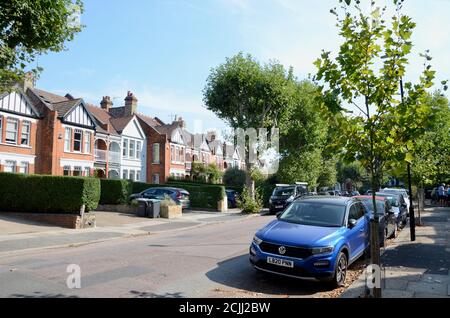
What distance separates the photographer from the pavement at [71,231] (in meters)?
11.3

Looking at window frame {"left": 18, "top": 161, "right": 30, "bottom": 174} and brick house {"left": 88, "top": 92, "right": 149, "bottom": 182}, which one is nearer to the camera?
window frame {"left": 18, "top": 161, "right": 30, "bottom": 174}

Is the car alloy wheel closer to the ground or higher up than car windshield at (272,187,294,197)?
closer to the ground

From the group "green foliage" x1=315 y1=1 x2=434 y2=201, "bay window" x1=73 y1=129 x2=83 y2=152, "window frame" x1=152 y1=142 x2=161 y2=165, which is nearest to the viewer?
"green foliage" x1=315 y1=1 x2=434 y2=201

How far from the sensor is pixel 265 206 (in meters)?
33.9

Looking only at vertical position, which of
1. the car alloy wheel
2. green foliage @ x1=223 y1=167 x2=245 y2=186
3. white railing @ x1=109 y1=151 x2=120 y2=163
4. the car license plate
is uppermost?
white railing @ x1=109 y1=151 x2=120 y2=163

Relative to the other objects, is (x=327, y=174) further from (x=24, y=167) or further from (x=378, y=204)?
(x=378, y=204)

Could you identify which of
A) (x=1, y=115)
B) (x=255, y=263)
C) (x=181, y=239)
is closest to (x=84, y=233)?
(x=181, y=239)

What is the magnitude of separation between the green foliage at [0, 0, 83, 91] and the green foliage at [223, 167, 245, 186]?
112 ft

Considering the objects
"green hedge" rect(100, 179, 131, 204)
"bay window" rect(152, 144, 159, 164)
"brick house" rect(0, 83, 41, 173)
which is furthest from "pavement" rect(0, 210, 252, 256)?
"bay window" rect(152, 144, 159, 164)

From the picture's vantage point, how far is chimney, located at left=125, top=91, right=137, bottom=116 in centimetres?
4388

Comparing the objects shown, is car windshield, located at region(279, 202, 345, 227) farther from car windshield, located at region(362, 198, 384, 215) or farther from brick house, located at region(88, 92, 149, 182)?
brick house, located at region(88, 92, 149, 182)

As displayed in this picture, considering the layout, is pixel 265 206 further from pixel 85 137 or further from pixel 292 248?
pixel 292 248

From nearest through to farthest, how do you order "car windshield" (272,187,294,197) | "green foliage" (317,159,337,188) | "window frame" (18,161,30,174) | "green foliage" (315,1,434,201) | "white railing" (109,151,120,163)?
"green foliage" (315,1,434,201) < "car windshield" (272,187,294,197) < "window frame" (18,161,30,174) < "white railing" (109,151,120,163) < "green foliage" (317,159,337,188)

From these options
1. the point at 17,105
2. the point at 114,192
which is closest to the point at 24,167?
the point at 17,105
